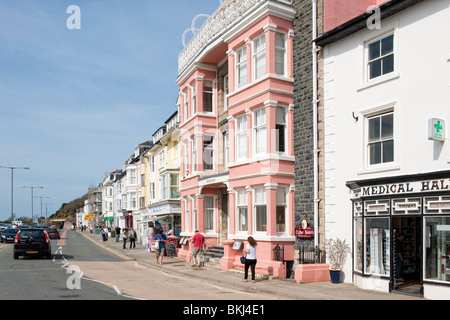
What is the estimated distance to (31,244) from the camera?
24.0 m

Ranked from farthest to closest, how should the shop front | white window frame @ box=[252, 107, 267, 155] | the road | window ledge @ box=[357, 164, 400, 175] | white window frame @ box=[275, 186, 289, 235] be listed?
white window frame @ box=[252, 107, 267, 155], white window frame @ box=[275, 186, 289, 235], window ledge @ box=[357, 164, 400, 175], the road, the shop front

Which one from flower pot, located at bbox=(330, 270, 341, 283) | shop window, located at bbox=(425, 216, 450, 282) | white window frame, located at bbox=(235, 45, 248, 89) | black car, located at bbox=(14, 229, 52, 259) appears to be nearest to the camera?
shop window, located at bbox=(425, 216, 450, 282)

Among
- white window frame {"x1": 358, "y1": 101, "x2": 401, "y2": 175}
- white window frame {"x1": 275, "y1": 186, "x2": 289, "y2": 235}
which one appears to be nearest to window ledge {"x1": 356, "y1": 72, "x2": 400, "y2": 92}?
white window frame {"x1": 358, "y1": 101, "x2": 401, "y2": 175}

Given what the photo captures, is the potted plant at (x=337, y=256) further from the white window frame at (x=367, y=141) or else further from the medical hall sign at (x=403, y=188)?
the white window frame at (x=367, y=141)

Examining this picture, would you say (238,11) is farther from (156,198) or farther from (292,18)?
(156,198)

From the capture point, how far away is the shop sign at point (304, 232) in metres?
17.3

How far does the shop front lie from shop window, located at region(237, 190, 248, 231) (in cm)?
599

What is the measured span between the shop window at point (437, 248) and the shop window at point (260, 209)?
7590mm

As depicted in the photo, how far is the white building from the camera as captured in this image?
1238cm

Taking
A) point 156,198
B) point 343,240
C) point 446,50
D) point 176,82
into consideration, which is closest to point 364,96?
point 446,50

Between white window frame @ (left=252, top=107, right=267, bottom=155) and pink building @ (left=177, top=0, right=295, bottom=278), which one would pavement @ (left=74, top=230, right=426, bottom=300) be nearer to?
pink building @ (left=177, top=0, right=295, bottom=278)

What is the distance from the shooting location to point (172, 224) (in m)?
36.4

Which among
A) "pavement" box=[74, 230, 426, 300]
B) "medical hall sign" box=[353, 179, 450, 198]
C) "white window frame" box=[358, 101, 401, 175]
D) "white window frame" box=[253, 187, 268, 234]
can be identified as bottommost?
"pavement" box=[74, 230, 426, 300]

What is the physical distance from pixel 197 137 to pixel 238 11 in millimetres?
7466
